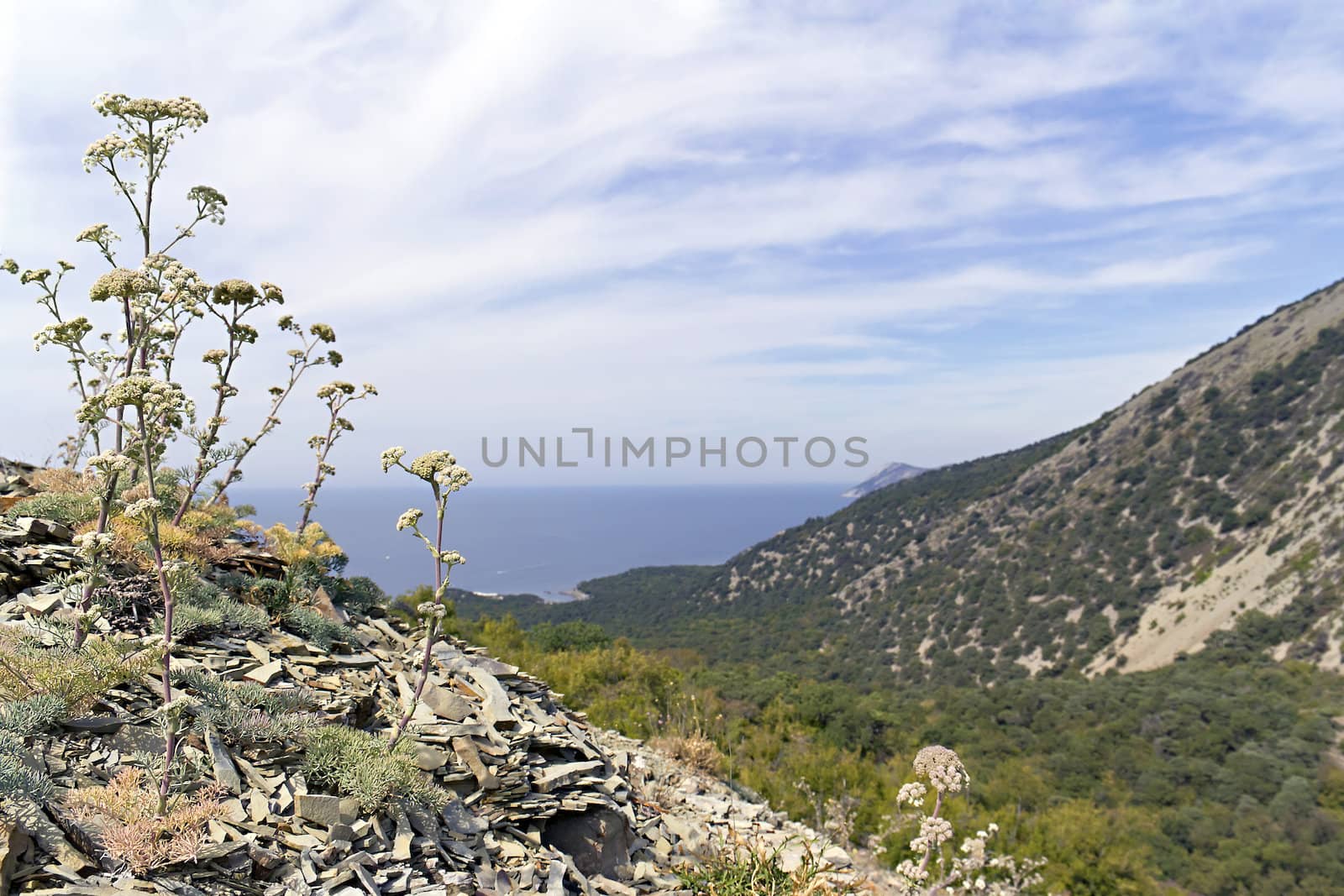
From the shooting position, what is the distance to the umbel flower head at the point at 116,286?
16.2 ft

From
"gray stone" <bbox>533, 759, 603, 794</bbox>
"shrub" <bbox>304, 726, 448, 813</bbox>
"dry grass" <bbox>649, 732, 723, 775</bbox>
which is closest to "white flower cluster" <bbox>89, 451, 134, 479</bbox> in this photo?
"shrub" <bbox>304, 726, 448, 813</bbox>

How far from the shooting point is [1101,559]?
207ft

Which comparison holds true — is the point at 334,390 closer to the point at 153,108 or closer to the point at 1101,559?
the point at 153,108

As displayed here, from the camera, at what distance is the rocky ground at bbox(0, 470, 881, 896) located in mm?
3494

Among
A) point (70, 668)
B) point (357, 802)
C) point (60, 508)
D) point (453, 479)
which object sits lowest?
point (357, 802)

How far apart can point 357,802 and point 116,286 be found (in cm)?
405

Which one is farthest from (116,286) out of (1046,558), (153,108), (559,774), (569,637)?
(1046,558)

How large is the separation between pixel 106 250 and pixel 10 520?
8.18 ft

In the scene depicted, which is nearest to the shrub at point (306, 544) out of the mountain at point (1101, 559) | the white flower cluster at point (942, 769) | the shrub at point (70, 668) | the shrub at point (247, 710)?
the shrub at point (247, 710)

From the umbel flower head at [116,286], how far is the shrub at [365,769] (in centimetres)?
349

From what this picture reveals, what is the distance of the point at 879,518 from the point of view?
93938 millimetres

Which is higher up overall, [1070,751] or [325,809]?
[325,809]

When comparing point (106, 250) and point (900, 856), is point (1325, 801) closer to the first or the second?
point (900, 856)

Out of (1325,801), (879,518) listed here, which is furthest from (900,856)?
(879,518)
